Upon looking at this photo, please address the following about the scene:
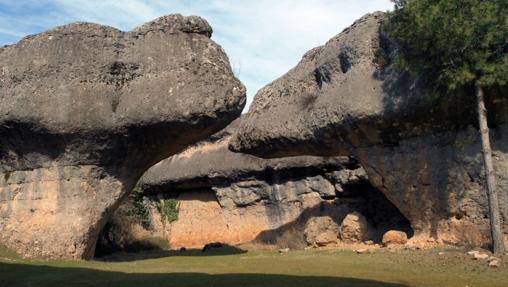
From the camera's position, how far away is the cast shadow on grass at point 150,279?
11.3 metres

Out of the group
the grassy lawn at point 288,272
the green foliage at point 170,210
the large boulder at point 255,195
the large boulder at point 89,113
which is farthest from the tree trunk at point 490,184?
the green foliage at point 170,210

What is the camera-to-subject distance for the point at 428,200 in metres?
18.7

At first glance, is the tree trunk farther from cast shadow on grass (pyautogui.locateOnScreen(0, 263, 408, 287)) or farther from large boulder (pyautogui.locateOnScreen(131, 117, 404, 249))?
large boulder (pyautogui.locateOnScreen(131, 117, 404, 249))

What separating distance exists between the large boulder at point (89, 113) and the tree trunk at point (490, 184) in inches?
283

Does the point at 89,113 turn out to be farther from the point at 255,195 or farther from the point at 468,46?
the point at 255,195

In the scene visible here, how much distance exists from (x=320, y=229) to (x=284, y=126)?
5210 millimetres

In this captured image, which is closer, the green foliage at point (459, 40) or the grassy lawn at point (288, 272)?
the grassy lawn at point (288, 272)

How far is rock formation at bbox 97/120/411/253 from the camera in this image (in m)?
25.5

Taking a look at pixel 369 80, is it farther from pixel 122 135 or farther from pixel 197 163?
pixel 197 163

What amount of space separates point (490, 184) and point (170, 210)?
21257mm

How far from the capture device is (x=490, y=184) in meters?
15.6

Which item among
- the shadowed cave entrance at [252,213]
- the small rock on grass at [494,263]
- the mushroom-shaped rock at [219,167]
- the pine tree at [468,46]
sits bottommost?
the small rock on grass at [494,263]

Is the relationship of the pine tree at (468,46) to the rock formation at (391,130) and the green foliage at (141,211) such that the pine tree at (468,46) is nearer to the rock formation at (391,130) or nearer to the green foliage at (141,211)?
the rock formation at (391,130)

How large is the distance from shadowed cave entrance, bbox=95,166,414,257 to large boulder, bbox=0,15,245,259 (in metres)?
4.81
